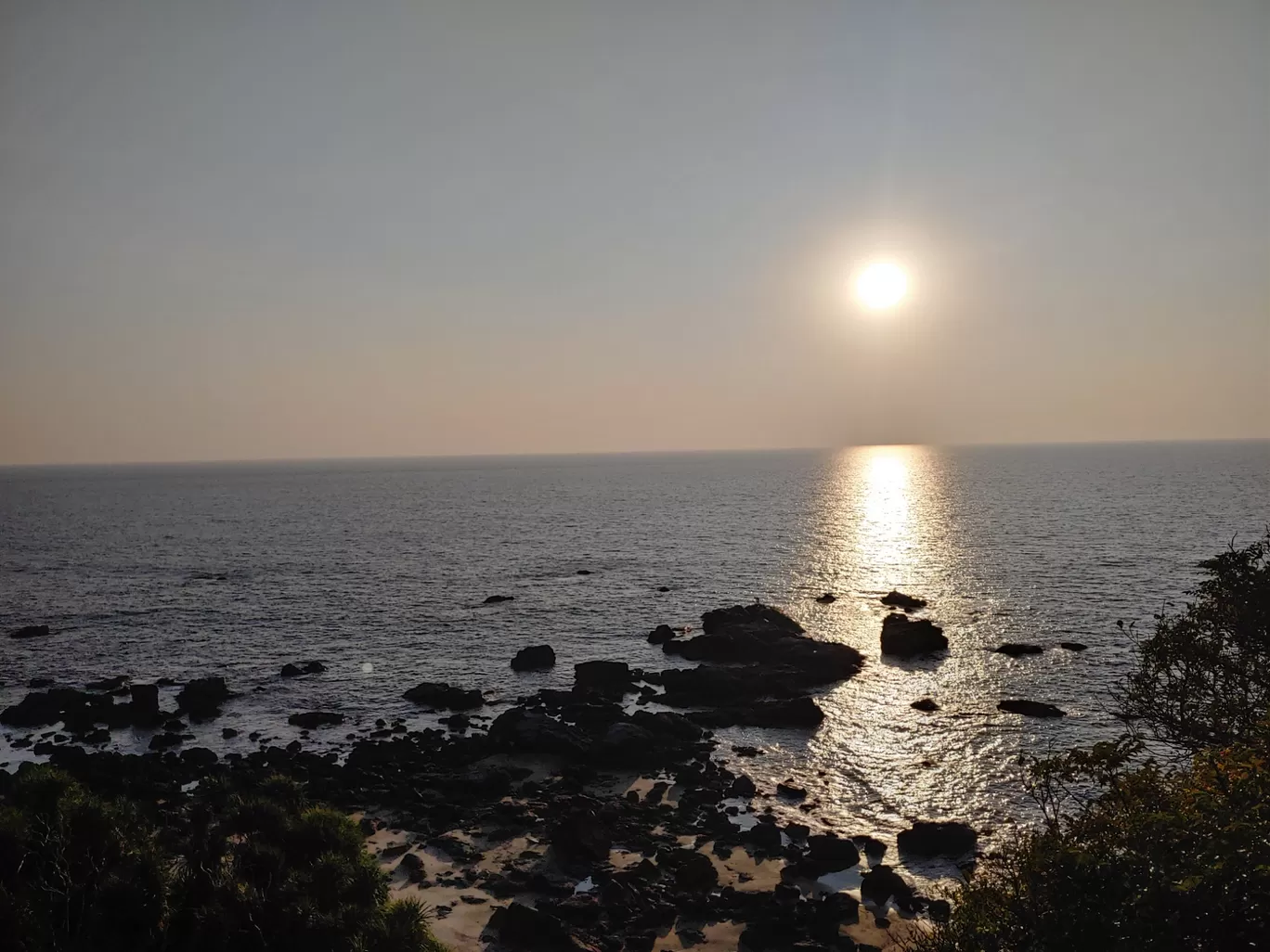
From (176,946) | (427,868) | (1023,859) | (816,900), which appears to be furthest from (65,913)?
(816,900)

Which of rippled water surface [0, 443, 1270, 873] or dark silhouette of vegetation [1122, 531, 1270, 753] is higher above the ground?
dark silhouette of vegetation [1122, 531, 1270, 753]

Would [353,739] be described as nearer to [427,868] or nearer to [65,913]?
[427,868]

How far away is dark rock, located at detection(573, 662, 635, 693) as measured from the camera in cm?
5869

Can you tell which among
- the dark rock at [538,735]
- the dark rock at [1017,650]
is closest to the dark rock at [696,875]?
the dark rock at [538,735]

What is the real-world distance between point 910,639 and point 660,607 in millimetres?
29182

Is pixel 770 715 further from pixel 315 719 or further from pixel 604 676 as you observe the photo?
pixel 315 719

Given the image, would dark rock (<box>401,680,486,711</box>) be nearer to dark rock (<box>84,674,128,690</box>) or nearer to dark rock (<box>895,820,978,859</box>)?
dark rock (<box>84,674,128,690</box>)

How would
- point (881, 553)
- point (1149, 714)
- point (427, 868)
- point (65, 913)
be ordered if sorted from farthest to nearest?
point (881, 553) → point (427, 868) → point (1149, 714) → point (65, 913)

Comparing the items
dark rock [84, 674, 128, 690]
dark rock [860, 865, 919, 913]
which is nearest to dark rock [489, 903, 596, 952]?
dark rock [860, 865, 919, 913]

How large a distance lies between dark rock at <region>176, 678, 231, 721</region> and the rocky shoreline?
0.48 ft

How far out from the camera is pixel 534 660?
214 ft

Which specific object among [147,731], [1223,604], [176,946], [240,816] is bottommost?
[147,731]

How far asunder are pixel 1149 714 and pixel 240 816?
1246 inches

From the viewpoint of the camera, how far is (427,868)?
3356cm
